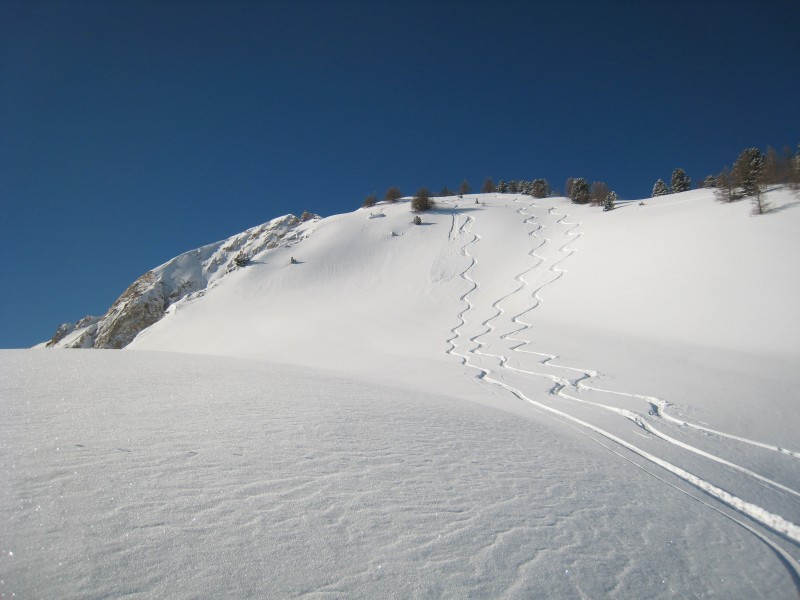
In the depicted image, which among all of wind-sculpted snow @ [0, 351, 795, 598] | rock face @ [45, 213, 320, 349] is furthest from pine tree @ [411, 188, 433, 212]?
wind-sculpted snow @ [0, 351, 795, 598]

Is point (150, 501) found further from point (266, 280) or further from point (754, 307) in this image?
point (266, 280)

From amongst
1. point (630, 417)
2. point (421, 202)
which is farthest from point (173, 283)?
point (630, 417)

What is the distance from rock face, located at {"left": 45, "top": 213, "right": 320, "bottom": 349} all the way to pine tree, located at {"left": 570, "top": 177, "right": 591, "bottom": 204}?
103 ft

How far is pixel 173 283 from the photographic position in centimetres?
3847

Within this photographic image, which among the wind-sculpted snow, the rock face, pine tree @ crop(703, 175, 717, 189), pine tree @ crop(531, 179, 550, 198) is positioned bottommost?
the wind-sculpted snow

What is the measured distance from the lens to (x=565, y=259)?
26219 mm

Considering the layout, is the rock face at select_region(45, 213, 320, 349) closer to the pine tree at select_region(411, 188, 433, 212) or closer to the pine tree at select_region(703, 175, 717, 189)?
the pine tree at select_region(411, 188, 433, 212)

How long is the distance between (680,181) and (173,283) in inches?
2407

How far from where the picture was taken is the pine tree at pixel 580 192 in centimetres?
4547

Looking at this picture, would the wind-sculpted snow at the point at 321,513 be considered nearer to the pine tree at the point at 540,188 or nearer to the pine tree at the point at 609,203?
the pine tree at the point at 609,203

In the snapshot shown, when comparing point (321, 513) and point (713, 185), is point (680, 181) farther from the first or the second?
point (321, 513)

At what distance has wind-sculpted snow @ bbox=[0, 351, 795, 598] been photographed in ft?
6.28

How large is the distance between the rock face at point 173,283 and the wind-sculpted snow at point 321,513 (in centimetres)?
3241

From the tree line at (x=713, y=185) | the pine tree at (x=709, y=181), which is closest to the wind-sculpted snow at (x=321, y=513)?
the tree line at (x=713, y=185)
